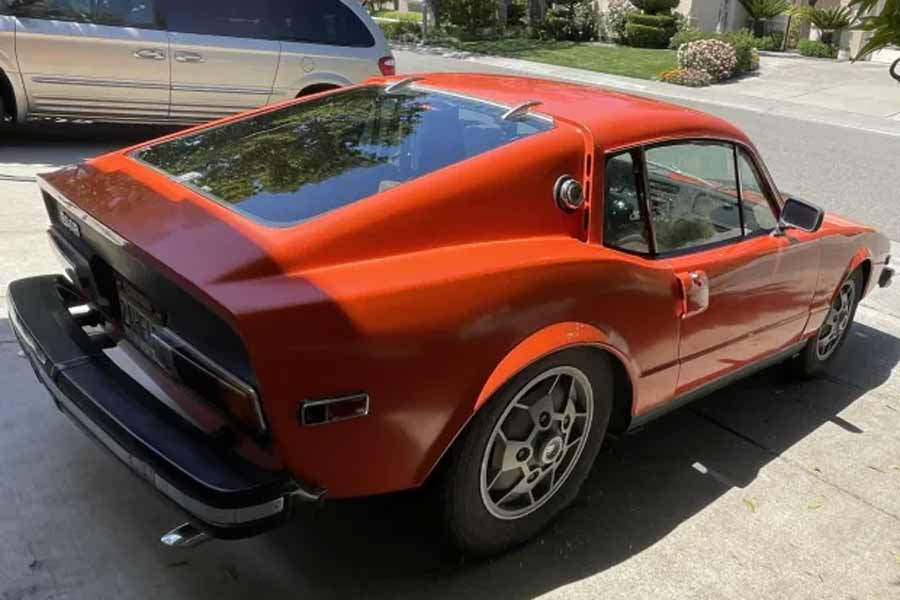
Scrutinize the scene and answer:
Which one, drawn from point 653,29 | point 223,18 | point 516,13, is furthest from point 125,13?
point 516,13

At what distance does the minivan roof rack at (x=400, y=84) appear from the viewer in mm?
3682

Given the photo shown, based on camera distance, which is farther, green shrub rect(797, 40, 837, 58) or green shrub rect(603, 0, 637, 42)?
green shrub rect(603, 0, 637, 42)

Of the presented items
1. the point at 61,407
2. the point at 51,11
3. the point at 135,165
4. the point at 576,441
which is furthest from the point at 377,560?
the point at 51,11

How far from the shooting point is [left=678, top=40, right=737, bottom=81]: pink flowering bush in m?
18.5

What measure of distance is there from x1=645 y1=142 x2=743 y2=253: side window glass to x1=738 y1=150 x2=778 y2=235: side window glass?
0.06m

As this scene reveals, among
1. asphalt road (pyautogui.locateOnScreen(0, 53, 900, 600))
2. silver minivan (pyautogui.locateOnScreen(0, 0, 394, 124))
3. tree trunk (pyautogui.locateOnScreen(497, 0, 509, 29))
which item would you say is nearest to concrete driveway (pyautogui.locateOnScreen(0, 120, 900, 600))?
asphalt road (pyautogui.locateOnScreen(0, 53, 900, 600))

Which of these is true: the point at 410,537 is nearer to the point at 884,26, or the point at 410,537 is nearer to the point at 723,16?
the point at 884,26

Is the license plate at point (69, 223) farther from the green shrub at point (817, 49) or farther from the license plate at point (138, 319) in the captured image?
the green shrub at point (817, 49)

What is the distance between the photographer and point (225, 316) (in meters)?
2.19

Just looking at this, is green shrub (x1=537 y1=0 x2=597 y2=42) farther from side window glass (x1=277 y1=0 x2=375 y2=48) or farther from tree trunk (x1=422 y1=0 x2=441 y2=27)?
side window glass (x1=277 y1=0 x2=375 y2=48)

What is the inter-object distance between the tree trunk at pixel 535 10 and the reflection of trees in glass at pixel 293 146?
2486 centimetres

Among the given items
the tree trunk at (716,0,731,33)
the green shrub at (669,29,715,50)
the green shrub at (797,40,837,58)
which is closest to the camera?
the green shrub at (669,29,715,50)

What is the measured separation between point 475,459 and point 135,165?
1685 millimetres

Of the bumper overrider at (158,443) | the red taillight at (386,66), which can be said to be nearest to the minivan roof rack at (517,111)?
the bumper overrider at (158,443)
